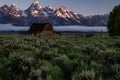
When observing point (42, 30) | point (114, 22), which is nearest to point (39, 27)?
point (42, 30)

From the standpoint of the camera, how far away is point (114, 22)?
3364 inches

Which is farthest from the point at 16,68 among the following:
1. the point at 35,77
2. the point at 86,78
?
the point at 86,78

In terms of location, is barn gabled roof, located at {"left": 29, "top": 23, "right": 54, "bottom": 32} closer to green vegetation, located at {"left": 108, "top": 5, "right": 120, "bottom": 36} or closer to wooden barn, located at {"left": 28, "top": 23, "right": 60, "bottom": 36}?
wooden barn, located at {"left": 28, "top": 23, "right": 60, "bottom": 36}

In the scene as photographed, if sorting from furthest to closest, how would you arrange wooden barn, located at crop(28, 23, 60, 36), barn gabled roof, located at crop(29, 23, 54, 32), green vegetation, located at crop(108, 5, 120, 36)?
barn gabled roof, located at crop(29, 23, 54, 32)
wooden barn, located at crop(28, 23, 60, 36)
green vegetation, located at crop(108, 5, 120, 36)

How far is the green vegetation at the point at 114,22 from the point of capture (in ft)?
274

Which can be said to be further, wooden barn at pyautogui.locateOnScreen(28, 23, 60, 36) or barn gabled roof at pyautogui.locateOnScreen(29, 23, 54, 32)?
barn gabled roof at pyautogui.locateOnScreen(29, 23, 54, 32)

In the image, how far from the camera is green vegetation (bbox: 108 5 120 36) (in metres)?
83.6

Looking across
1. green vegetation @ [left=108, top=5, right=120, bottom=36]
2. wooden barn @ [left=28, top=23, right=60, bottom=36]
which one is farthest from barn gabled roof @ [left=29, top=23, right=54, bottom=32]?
green vegetation @ [left=108, top=5, right=120, bottom=36]

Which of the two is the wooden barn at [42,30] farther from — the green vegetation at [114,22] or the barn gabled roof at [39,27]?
the green vegetation at [114,22]

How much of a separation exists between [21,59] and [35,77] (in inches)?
90.1

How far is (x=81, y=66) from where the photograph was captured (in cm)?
1109

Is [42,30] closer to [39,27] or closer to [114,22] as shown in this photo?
[39,27]

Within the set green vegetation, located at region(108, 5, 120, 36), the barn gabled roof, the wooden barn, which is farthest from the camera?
the barn gabled roof

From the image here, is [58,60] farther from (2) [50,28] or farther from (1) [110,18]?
(2) [50,28]
